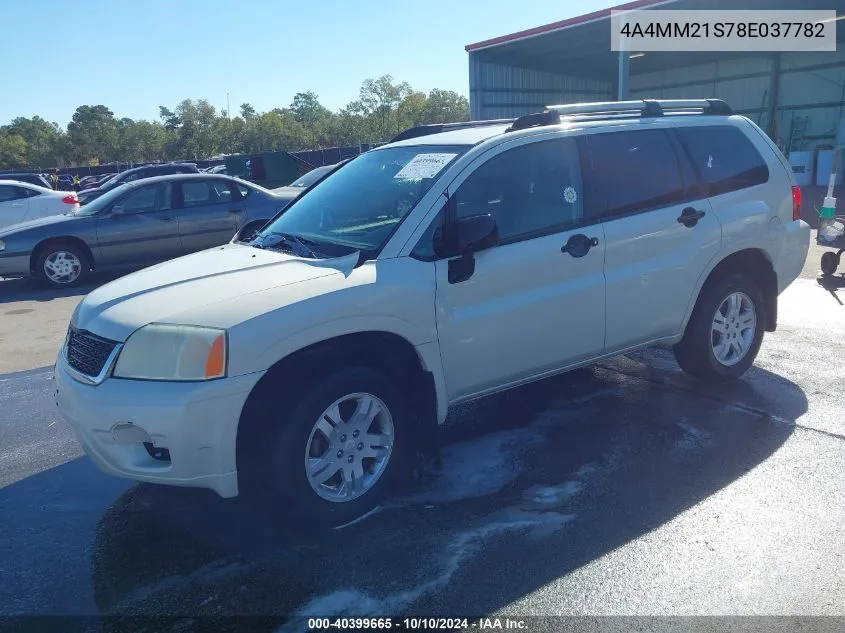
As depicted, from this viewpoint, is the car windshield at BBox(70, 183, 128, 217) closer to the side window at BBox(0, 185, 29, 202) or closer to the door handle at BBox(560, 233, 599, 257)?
the side window at BBox(0, 185, 29, 202)

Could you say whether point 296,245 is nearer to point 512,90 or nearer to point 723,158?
point 723,158

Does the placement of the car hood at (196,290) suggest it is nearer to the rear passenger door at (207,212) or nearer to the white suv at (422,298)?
the white suv at (422,298)

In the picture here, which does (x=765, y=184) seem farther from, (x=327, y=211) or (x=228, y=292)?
(x=228, y=292)

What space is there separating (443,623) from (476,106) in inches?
853

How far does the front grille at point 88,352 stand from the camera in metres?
3.38

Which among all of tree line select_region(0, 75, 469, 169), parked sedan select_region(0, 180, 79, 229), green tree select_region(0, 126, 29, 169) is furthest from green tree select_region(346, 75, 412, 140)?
parked sedan select_region(0, 180, 79, 229)

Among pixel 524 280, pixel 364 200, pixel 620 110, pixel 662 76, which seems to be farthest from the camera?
pixel 662 76

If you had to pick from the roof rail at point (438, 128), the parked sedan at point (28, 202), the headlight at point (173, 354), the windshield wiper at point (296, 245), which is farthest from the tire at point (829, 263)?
the parked sedan at point (28, 202)

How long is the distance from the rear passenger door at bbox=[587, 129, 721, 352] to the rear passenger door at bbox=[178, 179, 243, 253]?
817cm

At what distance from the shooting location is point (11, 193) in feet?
46.0

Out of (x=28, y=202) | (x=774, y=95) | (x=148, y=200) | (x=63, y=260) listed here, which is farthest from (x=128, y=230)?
(x=774, y=95)

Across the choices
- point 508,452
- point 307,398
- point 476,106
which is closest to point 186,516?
point 307,398

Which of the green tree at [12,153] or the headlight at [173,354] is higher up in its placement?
the green tree at [12,153]

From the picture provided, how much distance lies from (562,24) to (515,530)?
1910 cm
